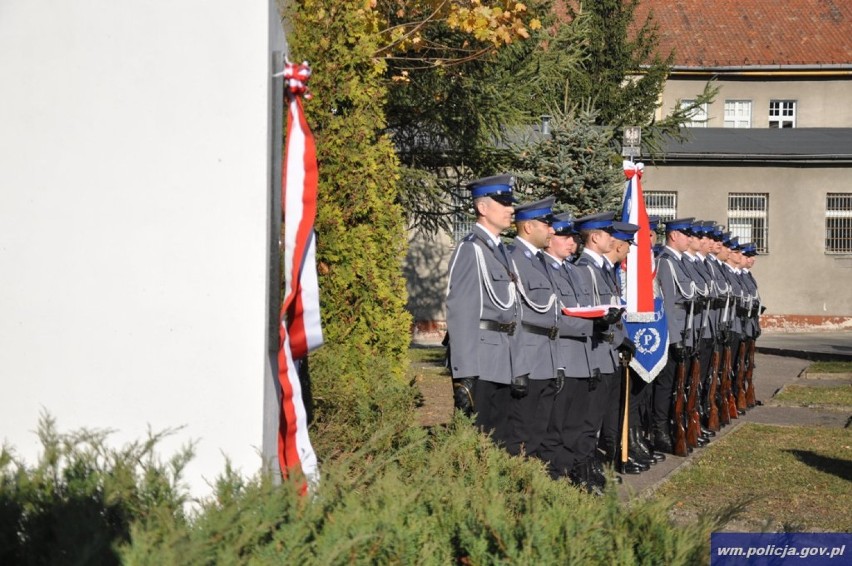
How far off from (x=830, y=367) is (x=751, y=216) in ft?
42.9

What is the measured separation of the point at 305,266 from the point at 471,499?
1.20 meters

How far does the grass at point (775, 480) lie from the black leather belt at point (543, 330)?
1.24 m

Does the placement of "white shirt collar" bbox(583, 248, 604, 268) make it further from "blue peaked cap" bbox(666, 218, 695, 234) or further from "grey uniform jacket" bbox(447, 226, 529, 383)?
"blue peaked cap" bbox(666, 218, 695, 234)

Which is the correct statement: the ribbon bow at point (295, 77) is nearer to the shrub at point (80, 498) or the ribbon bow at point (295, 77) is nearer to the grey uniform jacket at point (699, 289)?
the shrub at point (80, 498)

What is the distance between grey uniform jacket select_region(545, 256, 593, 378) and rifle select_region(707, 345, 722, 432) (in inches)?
171

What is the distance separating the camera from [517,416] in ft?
25.0

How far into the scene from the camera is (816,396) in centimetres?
1656

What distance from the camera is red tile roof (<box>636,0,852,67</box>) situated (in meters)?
36.4

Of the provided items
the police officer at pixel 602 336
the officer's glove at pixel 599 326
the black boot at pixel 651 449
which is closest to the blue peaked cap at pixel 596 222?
the police officer at pixel 602 336

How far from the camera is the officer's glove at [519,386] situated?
7.41 meters

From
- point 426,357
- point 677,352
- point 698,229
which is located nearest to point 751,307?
point 698,229

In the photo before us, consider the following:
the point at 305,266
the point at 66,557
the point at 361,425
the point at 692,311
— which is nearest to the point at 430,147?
the point at 692,311

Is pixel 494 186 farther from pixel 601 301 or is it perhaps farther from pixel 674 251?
pixel 674 251

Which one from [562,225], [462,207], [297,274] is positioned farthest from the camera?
[462,207]
